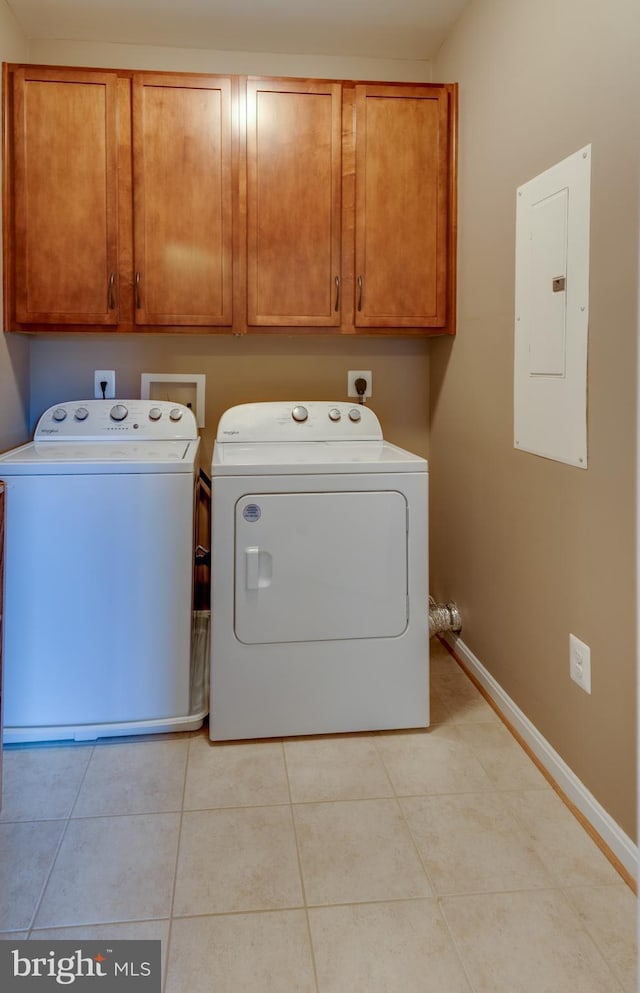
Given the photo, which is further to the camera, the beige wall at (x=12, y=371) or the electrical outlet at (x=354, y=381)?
the electrical outlet at (x=354, y=381)

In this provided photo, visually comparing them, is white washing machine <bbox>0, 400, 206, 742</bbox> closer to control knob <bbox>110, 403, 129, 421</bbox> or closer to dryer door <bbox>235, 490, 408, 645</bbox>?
dryer door <bbox>235, 490, 408, 645</bbox>

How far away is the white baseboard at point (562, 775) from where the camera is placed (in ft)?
5.33

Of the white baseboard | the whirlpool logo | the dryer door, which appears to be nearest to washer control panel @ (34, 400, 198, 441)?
the dryer door

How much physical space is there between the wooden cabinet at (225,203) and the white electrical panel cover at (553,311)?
66 centimetres

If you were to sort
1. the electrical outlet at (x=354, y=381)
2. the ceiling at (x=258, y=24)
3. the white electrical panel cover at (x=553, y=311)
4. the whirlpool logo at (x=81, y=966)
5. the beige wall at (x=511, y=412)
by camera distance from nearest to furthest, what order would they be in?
the whirlpool logo at (x=81, y=966) → the beige wall at (x=511, y=412) → the white electrical panel cover at (x=553, y=311) → the ceiling at (x=258, y=24) → the electrical outlet at (x=354, y=381)

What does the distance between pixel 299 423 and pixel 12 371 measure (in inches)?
41.0

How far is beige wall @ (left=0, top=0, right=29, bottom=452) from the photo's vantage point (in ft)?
8.29

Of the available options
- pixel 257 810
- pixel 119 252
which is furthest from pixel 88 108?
pixel 257 810

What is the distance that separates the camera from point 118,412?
9.03 feet

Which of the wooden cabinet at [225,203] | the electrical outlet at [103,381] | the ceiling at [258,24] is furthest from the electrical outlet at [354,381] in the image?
the ceiling at [258,24]

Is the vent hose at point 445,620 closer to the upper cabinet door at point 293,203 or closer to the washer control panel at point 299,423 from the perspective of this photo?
the washer control panel at point 299,423

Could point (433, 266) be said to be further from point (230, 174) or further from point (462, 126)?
point (230, 174)

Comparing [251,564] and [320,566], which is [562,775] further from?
[251,564]

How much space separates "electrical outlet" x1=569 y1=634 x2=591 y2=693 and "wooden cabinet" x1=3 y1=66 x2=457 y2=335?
137 centimetres
